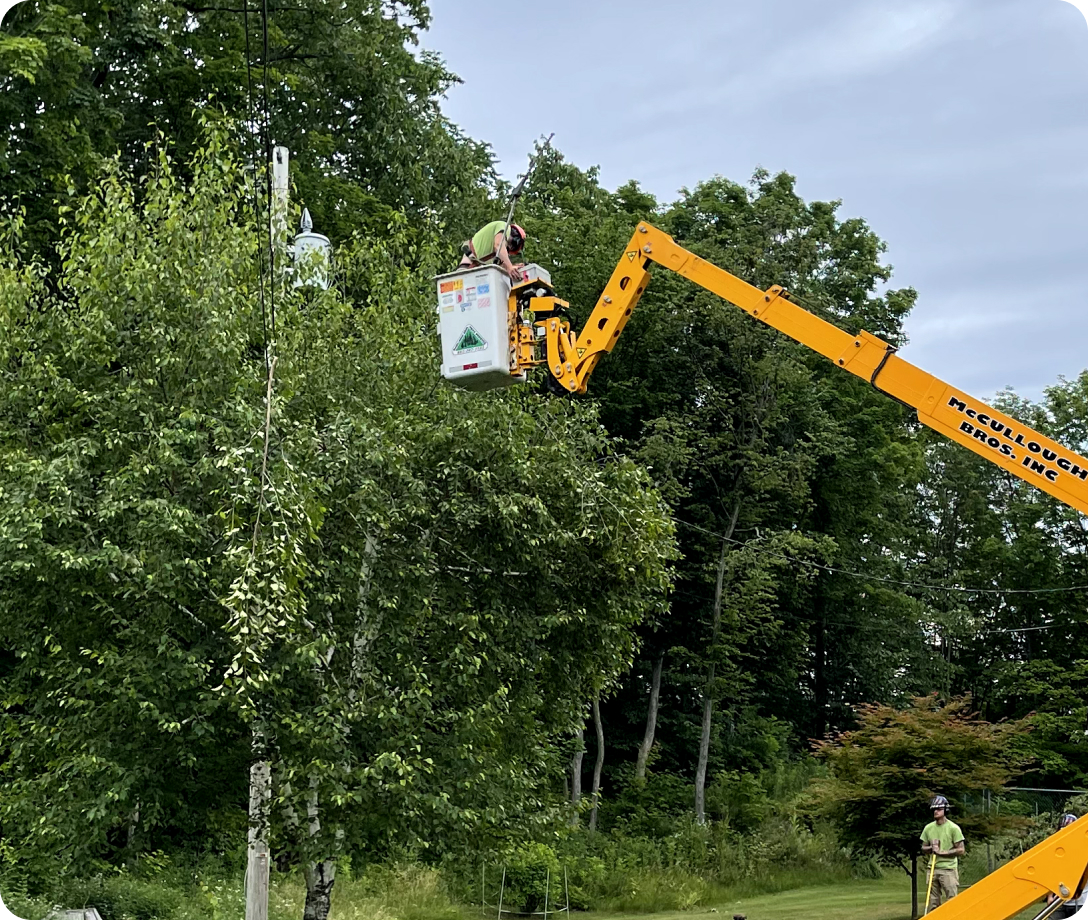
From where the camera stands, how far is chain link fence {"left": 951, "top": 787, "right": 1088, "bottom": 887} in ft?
69.5

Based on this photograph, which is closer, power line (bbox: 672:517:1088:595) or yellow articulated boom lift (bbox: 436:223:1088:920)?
yellow articulated boom lift (bbox: 436:223:1088:920)

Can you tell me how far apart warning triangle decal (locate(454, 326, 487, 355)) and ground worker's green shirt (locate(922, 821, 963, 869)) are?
25.9 feet

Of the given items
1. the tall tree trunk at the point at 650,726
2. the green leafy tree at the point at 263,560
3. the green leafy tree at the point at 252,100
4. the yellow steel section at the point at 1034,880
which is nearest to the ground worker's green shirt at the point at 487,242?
the green leafy tree at the point at 263,560

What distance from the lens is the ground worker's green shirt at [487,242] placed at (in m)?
9.39

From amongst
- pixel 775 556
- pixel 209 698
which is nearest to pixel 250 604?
pixel 209 698

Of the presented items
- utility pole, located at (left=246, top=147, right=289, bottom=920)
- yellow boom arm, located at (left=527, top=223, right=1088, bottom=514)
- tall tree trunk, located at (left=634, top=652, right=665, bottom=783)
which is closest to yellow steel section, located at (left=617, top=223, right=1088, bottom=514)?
yellow boom arm, located at (left=527, top=223, right=1088, bottom=514)

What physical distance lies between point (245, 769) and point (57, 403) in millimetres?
Result: 3862

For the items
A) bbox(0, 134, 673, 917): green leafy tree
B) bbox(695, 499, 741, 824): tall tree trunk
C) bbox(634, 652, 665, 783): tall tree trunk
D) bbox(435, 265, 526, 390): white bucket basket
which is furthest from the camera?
bbox(634, 652, 665, 783): tall tree trunk

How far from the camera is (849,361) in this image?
9281mm

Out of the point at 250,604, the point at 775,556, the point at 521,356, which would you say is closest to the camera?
the point at 521,356

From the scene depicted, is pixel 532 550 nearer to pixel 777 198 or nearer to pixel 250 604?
pixel 250 604

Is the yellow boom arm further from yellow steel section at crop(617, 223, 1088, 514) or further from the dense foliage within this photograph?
the dense foliage

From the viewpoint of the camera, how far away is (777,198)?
3516 centimetres

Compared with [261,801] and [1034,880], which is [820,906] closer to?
[261,801]
